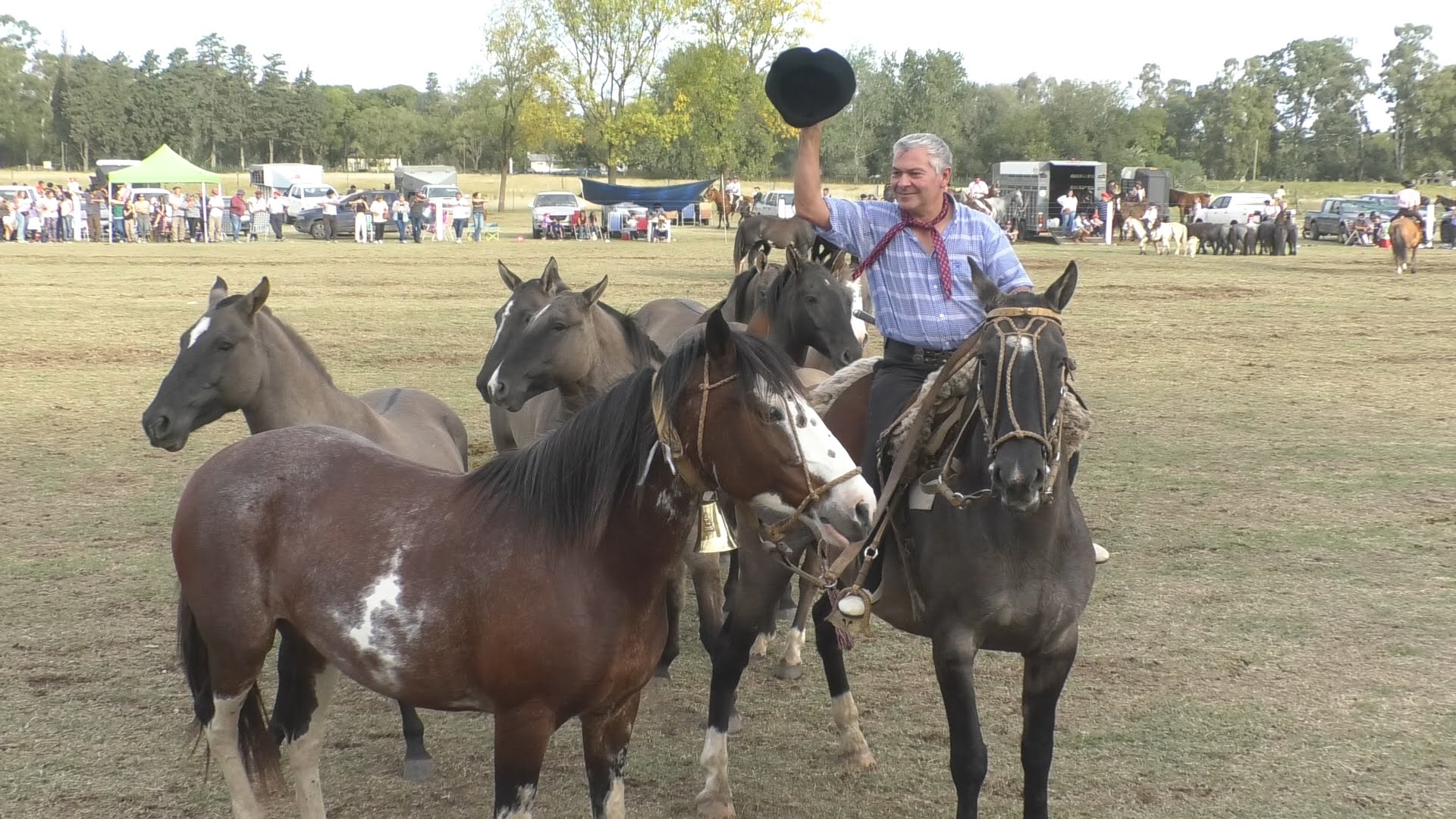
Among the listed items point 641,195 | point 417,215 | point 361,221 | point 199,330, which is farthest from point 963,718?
point 641,195

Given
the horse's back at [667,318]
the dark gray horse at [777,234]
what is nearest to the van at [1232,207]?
the dark gray horse at [777,234]

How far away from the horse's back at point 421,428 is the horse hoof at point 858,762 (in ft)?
7.98

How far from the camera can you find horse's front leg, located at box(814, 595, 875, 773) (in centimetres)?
496

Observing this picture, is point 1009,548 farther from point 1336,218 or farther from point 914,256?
point 1336,218

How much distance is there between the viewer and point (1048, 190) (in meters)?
47.1

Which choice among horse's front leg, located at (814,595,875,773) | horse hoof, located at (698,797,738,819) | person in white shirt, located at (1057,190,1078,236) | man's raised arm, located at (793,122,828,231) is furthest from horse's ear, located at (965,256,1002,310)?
person in white shirt, located at (1057,190,1078,236)

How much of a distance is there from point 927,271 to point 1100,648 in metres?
2.74

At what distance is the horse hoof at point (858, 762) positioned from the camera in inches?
194

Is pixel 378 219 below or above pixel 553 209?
below

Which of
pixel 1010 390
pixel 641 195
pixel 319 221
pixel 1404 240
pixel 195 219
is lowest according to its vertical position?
pixel 1010 390

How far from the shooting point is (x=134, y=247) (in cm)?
3600

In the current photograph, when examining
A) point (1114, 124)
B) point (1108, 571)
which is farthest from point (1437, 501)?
point (1114, 124)

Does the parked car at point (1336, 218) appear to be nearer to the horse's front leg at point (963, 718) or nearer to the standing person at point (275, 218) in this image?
the standing person at point (275, 218)

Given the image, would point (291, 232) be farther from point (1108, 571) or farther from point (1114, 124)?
point (1114, 124)
